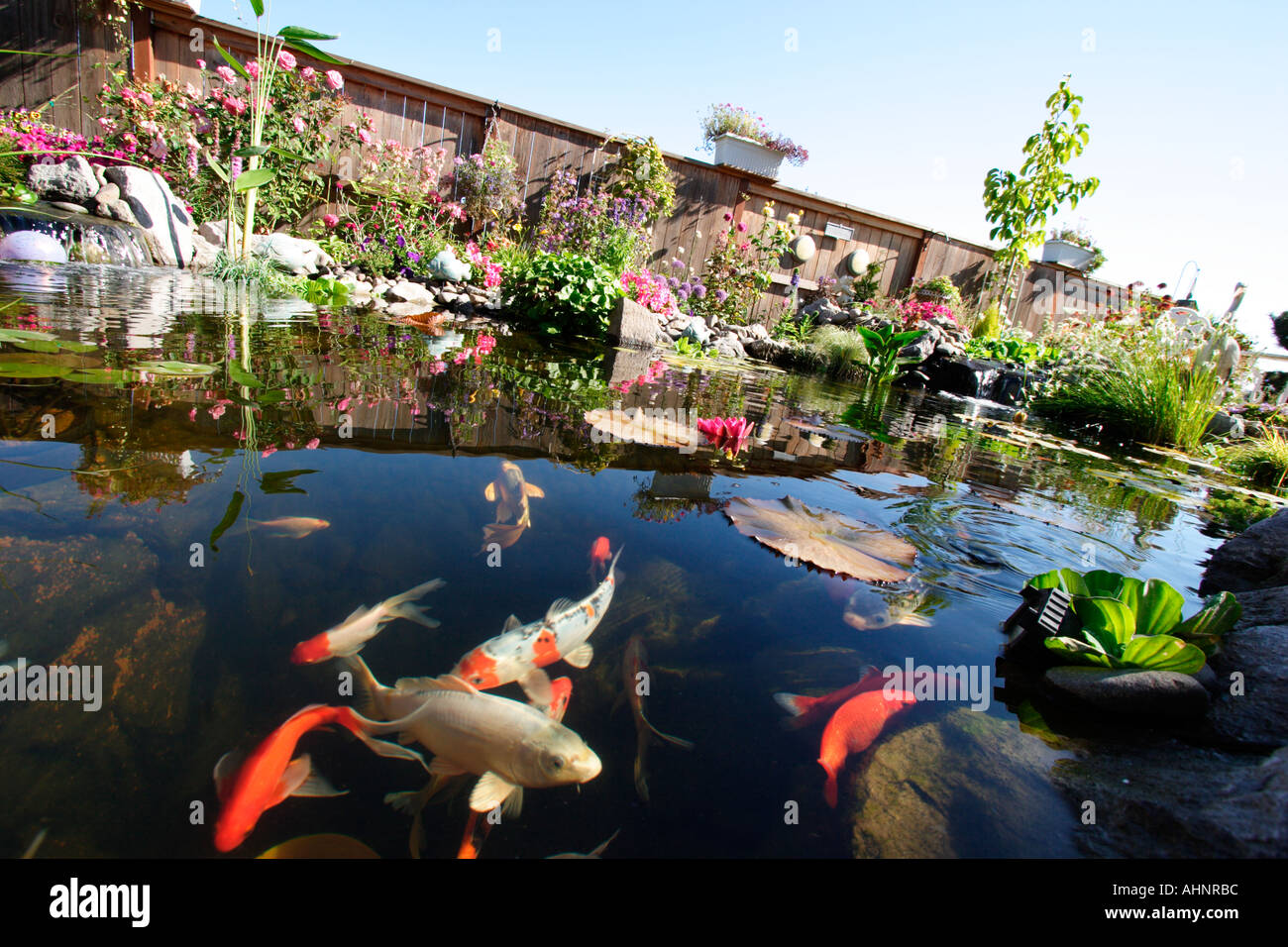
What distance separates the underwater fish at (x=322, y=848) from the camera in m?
0.64

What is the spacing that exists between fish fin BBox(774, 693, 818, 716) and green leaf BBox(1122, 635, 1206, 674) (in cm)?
70

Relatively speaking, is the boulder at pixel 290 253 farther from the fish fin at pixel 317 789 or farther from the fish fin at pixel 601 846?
the fish fin at pixel 601 846

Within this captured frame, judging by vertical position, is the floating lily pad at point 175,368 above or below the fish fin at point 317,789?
above

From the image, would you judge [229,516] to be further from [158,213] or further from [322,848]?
Result: [158,213]

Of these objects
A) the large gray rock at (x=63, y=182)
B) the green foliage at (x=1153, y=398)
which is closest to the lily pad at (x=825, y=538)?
the green foliage at (x=1153, y=398)

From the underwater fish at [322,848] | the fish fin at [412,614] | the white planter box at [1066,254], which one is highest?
the white planter box at [1066,254]

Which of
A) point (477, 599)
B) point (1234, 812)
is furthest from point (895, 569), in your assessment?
point (477, 599)

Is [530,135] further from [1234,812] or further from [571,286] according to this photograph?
[1234,812]

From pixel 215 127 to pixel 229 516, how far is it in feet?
27.5

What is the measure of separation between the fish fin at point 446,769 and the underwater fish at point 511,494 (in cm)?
73

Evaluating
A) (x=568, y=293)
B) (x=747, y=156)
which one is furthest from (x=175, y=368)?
(x=747, y=156)

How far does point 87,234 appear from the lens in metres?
5.48

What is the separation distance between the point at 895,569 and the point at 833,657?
1.74 ft
